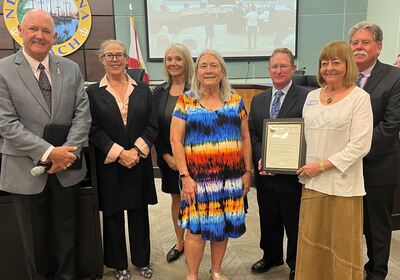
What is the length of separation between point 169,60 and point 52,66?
0.77 meters

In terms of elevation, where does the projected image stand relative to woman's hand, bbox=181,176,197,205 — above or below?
above

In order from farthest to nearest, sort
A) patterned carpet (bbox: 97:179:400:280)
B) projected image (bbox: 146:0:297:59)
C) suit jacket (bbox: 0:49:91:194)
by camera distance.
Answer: projected image (bbox: 146:0:297:59)
patterned carpet (bbox: 97:179:400:280)
suit jacket (bbox: 0:49:91:194)

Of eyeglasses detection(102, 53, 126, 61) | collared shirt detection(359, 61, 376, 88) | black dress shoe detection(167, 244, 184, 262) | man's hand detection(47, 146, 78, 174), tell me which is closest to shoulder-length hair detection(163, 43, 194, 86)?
eyeglasses detection(102, 53, 126, 61)

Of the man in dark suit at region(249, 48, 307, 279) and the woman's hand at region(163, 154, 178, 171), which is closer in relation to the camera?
the man in dark suit at region(249, 48, 307, 279)

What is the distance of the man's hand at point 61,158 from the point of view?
1.90m

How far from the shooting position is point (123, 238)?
2.45 m

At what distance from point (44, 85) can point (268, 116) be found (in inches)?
52.3

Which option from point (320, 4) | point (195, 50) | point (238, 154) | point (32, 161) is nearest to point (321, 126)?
point (238, 154)

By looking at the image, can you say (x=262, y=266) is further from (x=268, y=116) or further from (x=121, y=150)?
(x=121, y=150)

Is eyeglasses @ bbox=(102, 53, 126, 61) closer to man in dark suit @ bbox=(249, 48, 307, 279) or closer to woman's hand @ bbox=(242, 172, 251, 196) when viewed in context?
man in dark suit @ bbox=(249, 48, 307, 279)

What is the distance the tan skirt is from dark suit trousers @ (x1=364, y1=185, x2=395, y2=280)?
30cm

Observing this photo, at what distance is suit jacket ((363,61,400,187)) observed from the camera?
1913 mm

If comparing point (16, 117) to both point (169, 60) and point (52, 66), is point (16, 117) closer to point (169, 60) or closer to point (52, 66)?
point (52, 66)

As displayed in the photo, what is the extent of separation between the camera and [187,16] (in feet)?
21.5
